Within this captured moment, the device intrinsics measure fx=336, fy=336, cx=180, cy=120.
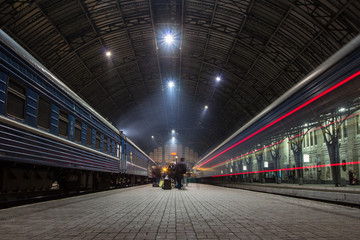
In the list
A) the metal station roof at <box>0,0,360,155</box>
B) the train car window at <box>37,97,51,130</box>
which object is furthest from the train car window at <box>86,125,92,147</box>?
the metal station roof at <box>0,0,360,155</box>

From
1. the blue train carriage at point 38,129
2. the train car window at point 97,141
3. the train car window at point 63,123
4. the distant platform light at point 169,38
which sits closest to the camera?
the blue train carriage at point 38,129

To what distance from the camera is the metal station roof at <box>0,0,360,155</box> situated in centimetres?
2025

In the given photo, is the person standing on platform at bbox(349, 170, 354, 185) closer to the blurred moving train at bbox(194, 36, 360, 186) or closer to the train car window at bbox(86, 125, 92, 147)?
the blurred moving train at bbox(194, 36, 360, 186)

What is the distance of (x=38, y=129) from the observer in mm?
8672

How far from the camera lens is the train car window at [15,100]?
7.35 metres

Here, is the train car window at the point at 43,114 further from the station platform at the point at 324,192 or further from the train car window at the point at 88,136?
the station platform at the point at 324,192

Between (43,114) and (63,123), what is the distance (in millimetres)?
1454

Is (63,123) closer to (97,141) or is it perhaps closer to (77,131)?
(77,131)

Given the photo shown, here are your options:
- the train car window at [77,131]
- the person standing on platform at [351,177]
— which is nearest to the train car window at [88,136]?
the train car window at [77,131]

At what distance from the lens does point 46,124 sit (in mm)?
9258

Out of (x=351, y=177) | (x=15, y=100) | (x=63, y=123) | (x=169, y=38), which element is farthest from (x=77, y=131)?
(x=169, y=38)

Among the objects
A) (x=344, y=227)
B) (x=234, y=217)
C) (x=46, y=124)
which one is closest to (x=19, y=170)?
(x=46, y=124)

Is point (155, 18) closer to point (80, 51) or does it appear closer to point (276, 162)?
point (80, 51)

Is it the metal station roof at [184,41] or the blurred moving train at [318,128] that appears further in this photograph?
the metal station roof at [184,41]
